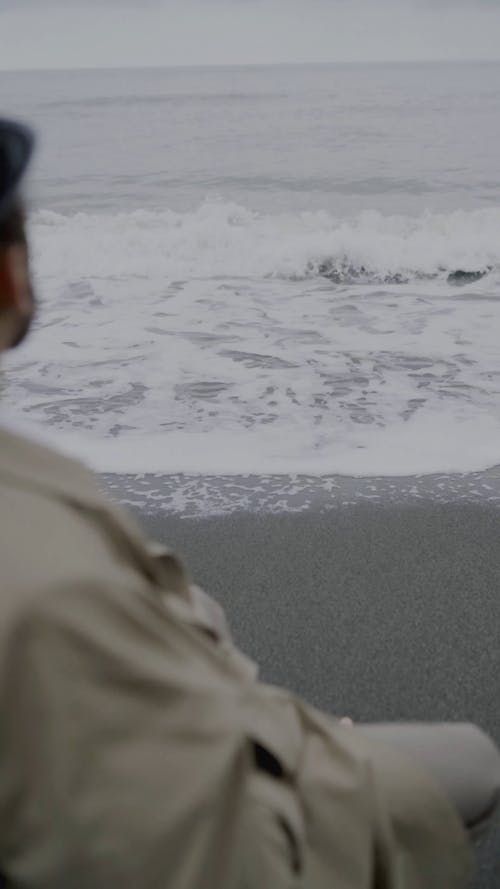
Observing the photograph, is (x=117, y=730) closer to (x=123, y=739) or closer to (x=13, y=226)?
(x=123, y=739)

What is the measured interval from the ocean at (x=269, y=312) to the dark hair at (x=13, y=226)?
0.06 m

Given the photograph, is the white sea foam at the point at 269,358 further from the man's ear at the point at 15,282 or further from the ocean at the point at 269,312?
the man's ear at the point at 15,282

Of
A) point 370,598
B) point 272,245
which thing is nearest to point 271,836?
point 370,598

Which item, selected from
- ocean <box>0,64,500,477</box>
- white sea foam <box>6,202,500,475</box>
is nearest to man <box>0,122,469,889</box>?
ocean <box>0,64,500,477</box>

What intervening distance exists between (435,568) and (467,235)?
1048cm

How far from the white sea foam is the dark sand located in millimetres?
662

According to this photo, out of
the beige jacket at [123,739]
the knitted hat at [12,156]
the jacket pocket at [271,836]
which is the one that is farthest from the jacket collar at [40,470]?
the jacket pocket at [271,836]

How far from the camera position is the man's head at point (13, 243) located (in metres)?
1.02

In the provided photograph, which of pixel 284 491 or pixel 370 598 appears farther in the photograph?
pixel 284 491

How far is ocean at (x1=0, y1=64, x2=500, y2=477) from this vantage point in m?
5.30

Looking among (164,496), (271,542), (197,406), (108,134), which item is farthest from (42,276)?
(108,134)

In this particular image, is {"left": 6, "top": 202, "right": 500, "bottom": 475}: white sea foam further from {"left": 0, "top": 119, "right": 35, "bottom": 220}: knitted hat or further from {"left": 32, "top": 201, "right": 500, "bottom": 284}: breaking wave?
{"left": 0, "top": 119, "right": 35, "bottom": 220}: knitted hat

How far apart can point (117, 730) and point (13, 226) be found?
1.71 ft

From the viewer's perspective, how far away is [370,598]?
11.6 ft
